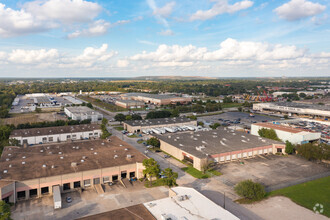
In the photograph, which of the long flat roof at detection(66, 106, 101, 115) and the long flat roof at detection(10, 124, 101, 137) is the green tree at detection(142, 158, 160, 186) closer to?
the long flat roof at detection(10, 124, 101, 137)

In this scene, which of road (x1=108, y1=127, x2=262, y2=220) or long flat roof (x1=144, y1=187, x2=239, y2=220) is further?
road (x1=108, y1=127, x2=262, y2=220)

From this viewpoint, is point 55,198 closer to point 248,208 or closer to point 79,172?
point 79,172

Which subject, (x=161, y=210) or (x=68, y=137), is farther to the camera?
(x=68, y=137)

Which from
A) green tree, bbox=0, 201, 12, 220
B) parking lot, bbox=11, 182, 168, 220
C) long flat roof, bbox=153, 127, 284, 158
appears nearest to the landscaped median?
long flat roof, bbox=153, 127, 284, 158

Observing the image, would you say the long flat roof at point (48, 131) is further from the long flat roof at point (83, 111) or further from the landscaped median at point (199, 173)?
the landscaped median at point (199, 173)

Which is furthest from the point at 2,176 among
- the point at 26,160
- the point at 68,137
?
the point at 68,137

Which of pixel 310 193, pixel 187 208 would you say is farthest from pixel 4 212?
pixel 310 193

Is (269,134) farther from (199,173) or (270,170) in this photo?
(199,173)

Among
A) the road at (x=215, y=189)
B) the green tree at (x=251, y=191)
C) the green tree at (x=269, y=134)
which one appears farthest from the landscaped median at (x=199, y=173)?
the green tree at (x=269, y=134)
